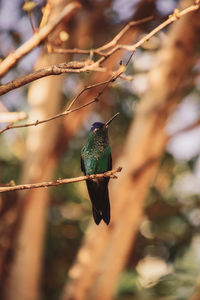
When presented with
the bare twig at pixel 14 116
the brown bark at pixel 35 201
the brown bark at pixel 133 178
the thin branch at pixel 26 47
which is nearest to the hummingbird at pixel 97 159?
the brown bark at pixel 133 178

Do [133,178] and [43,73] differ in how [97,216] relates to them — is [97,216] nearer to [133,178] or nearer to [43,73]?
[43,73]

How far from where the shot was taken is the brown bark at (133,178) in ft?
14.3

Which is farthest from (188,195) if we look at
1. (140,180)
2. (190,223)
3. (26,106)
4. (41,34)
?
(41,34)

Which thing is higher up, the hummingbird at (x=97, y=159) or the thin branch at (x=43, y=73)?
the hummingbird at (x=97, y=159)

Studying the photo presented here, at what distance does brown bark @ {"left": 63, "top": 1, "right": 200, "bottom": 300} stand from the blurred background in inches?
0.4

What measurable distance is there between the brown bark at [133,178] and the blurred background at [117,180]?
0.01m

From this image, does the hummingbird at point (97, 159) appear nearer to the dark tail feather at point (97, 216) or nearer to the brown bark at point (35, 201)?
the dark tail feather at point (97, 216)

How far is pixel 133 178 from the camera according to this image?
14.5ft

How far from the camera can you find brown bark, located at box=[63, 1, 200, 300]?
14.3ft

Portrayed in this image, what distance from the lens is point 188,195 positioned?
22.6ft

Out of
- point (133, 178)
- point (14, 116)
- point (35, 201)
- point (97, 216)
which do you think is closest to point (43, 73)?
point (14, 116)

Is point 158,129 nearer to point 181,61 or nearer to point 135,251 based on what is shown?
point 181,61

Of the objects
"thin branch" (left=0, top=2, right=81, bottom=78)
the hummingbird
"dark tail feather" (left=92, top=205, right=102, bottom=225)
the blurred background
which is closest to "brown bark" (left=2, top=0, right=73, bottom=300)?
the blurred background

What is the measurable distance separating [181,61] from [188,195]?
297cm
